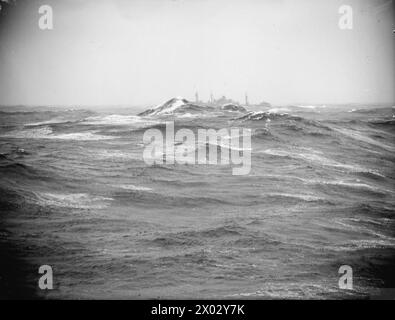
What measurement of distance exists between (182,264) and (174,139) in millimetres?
10496

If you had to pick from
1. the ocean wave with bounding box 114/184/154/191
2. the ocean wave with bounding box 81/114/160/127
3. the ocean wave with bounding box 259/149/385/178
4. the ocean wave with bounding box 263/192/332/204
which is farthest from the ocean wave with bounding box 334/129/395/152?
the ocean wave with bounding box 114/184/154/191

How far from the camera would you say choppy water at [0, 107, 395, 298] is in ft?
21.7

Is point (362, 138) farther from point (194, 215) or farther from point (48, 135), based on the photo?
point (48, 135)

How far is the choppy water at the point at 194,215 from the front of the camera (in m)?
6.61

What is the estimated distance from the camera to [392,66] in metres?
11.8

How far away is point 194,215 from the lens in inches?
361

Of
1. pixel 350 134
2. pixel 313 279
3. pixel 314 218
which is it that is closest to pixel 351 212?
pixel 314 218

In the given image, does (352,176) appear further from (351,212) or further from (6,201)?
(6,201)

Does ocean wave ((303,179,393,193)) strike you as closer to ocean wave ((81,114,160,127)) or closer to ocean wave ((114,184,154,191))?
ocean wave ((114,184,154,191))

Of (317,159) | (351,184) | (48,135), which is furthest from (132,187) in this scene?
(317,159)

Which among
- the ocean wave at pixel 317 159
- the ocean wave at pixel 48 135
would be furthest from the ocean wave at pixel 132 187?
the ocean wave at pixel 317 159

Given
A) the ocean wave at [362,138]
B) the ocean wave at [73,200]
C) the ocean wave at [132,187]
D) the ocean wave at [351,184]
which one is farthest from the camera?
the ocean wave at [362,138]

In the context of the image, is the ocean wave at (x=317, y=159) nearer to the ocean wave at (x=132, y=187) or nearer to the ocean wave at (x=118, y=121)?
the ocean wave at (x=132, y=187)
